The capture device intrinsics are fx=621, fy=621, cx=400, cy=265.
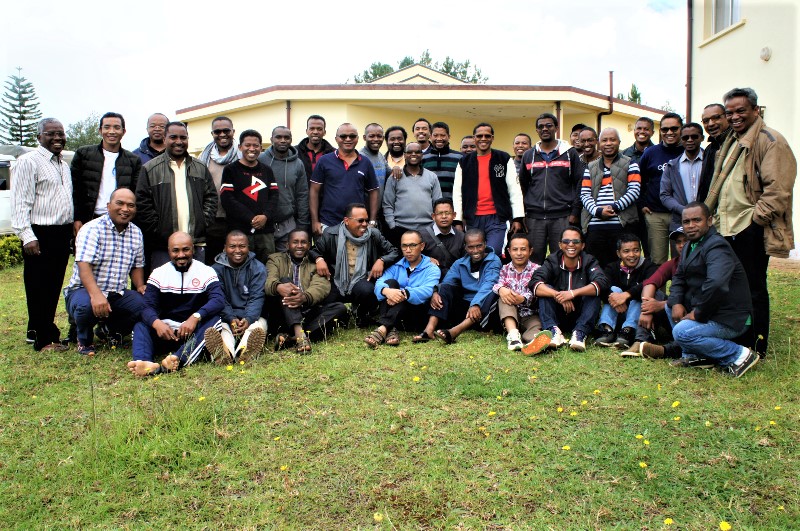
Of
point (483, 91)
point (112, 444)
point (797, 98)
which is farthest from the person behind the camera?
point (483, 91)

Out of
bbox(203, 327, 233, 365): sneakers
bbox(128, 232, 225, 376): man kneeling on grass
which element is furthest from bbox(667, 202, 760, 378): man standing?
bbox(128, 232, 225, 376): man kneeling on grass

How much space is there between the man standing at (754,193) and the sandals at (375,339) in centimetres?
336

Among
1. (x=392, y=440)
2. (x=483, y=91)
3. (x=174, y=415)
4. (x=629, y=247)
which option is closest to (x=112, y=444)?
(x=174, y=415)

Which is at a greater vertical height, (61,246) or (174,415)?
(61,246)

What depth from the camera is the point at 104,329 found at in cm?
661

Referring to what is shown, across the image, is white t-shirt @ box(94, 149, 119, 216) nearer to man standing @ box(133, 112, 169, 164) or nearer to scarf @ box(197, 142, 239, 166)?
man standing @ box(133, 112, 169, 164)

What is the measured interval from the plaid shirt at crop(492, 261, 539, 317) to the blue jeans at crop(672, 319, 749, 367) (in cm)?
156

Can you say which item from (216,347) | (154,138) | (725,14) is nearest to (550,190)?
(216,347)

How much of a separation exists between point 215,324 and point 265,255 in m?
1.25

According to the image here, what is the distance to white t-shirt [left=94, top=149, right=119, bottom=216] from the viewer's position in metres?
6.48

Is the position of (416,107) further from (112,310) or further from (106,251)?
(112,310)

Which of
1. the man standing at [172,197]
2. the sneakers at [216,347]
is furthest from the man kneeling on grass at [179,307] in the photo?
the man standing at [172,197]

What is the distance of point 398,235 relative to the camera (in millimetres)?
7465

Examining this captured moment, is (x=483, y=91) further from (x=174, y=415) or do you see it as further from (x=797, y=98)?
(x=174, y=415)
